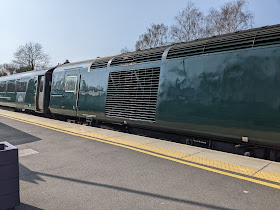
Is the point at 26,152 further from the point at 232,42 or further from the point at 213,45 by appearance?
the point at 232,42

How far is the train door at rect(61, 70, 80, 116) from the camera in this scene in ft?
34.4

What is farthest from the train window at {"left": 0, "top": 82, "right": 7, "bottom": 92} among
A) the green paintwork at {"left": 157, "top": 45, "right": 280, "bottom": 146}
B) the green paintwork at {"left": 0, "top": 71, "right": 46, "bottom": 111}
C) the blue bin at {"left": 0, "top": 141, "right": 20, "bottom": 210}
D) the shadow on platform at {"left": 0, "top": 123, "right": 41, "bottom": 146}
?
the blue bin at {"left": 0, "top": 141, "right": 20, "bottom": 210}

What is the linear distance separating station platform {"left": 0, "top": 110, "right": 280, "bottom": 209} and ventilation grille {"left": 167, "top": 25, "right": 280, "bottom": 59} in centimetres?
263

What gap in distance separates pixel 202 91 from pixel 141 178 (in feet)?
9.70

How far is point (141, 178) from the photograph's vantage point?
13.0 feet

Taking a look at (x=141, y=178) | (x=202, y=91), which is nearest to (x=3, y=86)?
(x=202, y=91)

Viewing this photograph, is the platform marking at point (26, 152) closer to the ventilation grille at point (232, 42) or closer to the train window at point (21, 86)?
the ventilation grille at point (232, 42)

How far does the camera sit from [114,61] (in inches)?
349

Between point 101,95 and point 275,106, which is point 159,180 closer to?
point 275,106

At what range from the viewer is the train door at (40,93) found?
1333 cm

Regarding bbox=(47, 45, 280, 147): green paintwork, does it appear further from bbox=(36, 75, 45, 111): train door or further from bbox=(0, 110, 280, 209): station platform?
bbox=(36, 75, 45, 111): train door

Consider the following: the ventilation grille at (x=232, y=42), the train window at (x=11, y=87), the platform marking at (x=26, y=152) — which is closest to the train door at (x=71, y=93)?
the platform marking at (x=26, y=152)

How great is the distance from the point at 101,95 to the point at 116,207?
6.42 m

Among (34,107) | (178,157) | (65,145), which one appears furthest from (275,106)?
(34,107)
